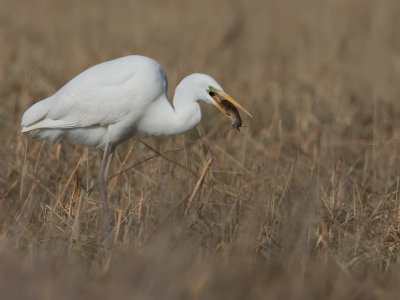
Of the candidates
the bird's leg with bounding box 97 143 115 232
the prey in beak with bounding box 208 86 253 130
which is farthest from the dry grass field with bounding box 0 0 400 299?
the prey in beak with bounding box 208 86 253 130

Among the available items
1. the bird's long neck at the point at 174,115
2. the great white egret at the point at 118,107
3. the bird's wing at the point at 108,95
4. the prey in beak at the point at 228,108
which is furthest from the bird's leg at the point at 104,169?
the prey in beak at the point at 228,108

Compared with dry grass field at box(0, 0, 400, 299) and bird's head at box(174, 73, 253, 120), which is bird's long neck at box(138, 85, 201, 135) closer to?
bird's head at box(174, 73, 253, 120)

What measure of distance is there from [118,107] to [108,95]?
99 mm

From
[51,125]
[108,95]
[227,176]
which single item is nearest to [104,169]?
[51,125]

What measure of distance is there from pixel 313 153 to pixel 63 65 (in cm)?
320

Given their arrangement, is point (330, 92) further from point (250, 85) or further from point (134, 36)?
point (134, 36)

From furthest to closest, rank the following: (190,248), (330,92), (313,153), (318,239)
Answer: (330,92) → (313,153) → (318,239) → (190,248)

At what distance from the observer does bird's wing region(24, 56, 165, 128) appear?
14.7 ft

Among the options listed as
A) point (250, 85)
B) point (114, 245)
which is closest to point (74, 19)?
point (250, 85)

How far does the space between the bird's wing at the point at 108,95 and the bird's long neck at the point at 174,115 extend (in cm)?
6

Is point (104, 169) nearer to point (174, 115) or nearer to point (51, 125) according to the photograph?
point (51, 125)

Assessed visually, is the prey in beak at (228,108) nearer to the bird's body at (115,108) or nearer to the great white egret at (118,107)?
the great white egret at (118,107)

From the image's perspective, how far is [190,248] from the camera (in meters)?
3.48

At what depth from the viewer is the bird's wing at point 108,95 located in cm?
447
